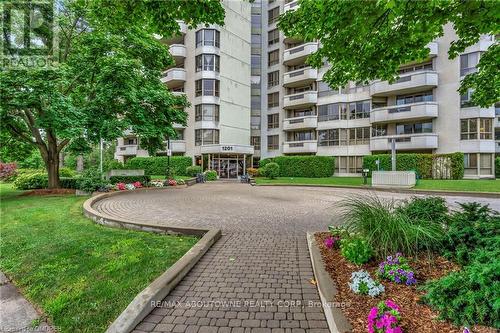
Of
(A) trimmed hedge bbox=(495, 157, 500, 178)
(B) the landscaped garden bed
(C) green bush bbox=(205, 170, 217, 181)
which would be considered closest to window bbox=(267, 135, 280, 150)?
(C) green bush bbox=(205, 170, 217, 181)

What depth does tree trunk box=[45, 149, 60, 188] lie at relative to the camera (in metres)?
15.1

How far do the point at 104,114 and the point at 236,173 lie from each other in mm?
19460

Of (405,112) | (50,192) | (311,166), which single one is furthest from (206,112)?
(405,112)

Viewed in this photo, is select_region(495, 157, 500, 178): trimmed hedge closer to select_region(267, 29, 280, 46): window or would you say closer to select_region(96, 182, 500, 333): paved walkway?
select_region(267, 29, 280, 46): window

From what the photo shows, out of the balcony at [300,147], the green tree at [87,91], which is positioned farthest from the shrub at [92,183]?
the balcony at [300,147]

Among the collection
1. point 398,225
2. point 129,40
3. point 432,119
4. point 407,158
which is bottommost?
point 398,225

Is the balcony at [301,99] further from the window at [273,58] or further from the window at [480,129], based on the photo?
the window at [480,129]

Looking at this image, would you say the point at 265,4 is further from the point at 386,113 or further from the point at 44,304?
the point at 44,304

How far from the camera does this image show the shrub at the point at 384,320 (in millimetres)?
2436

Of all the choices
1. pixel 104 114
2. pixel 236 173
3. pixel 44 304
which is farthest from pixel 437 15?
pixel 236 173

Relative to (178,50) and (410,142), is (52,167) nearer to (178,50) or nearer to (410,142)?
(178,50)

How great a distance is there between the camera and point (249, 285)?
3877mm

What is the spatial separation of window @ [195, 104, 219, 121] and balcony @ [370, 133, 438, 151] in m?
18.5

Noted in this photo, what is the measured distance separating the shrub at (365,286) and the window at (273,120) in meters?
32.9
